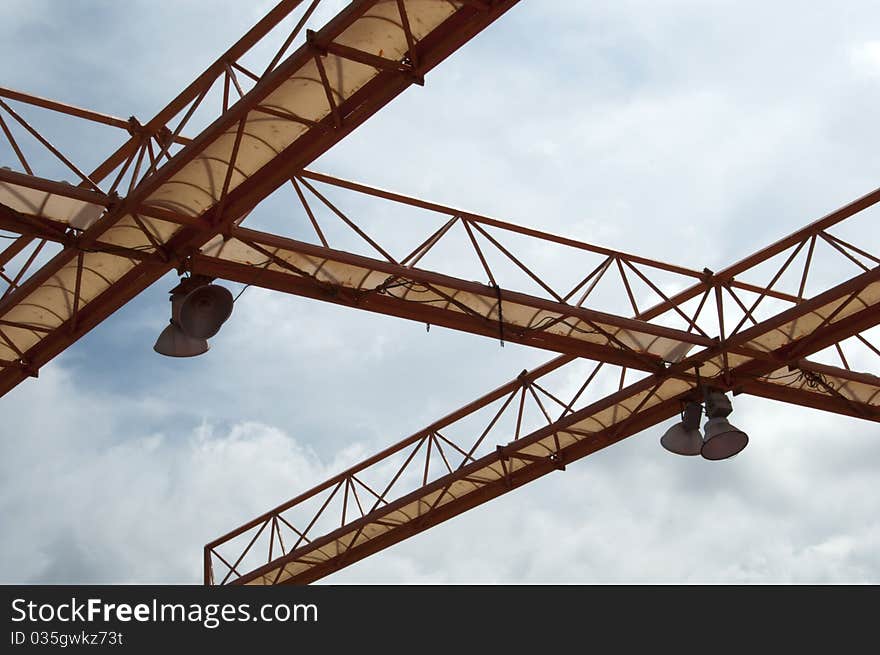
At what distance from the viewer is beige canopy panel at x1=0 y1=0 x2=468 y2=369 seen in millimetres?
15180

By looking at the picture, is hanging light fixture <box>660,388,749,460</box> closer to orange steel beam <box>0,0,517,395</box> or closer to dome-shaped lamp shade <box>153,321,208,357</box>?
dome-shaped lamp shade <box>153,321,208,357</box>

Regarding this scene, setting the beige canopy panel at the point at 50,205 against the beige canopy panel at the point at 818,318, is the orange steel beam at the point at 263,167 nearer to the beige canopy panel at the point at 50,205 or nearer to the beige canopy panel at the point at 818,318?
the beige canopy panel at the point at 50,205

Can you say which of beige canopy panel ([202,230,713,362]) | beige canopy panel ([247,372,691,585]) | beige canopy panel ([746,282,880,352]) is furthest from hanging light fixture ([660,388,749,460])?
beige canopy panel ([247,372,691,585])

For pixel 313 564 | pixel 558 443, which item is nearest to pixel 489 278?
pixel 558 443

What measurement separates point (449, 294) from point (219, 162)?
4.96m

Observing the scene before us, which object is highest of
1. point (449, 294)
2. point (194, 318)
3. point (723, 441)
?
point (449, 294)

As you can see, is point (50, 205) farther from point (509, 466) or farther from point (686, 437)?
point (509, 466)

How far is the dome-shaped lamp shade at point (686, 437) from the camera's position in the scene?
21.5 meters

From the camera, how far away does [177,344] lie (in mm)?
17938

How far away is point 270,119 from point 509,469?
12.8 metres

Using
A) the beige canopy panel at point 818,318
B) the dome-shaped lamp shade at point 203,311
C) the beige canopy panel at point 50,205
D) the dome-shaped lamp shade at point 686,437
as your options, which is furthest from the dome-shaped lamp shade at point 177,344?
the beige canopy panel at point 818,318

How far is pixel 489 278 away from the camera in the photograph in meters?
20.5

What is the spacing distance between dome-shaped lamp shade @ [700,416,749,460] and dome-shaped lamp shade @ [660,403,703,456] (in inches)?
14.9

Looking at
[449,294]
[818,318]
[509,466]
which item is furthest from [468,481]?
[818,318]
